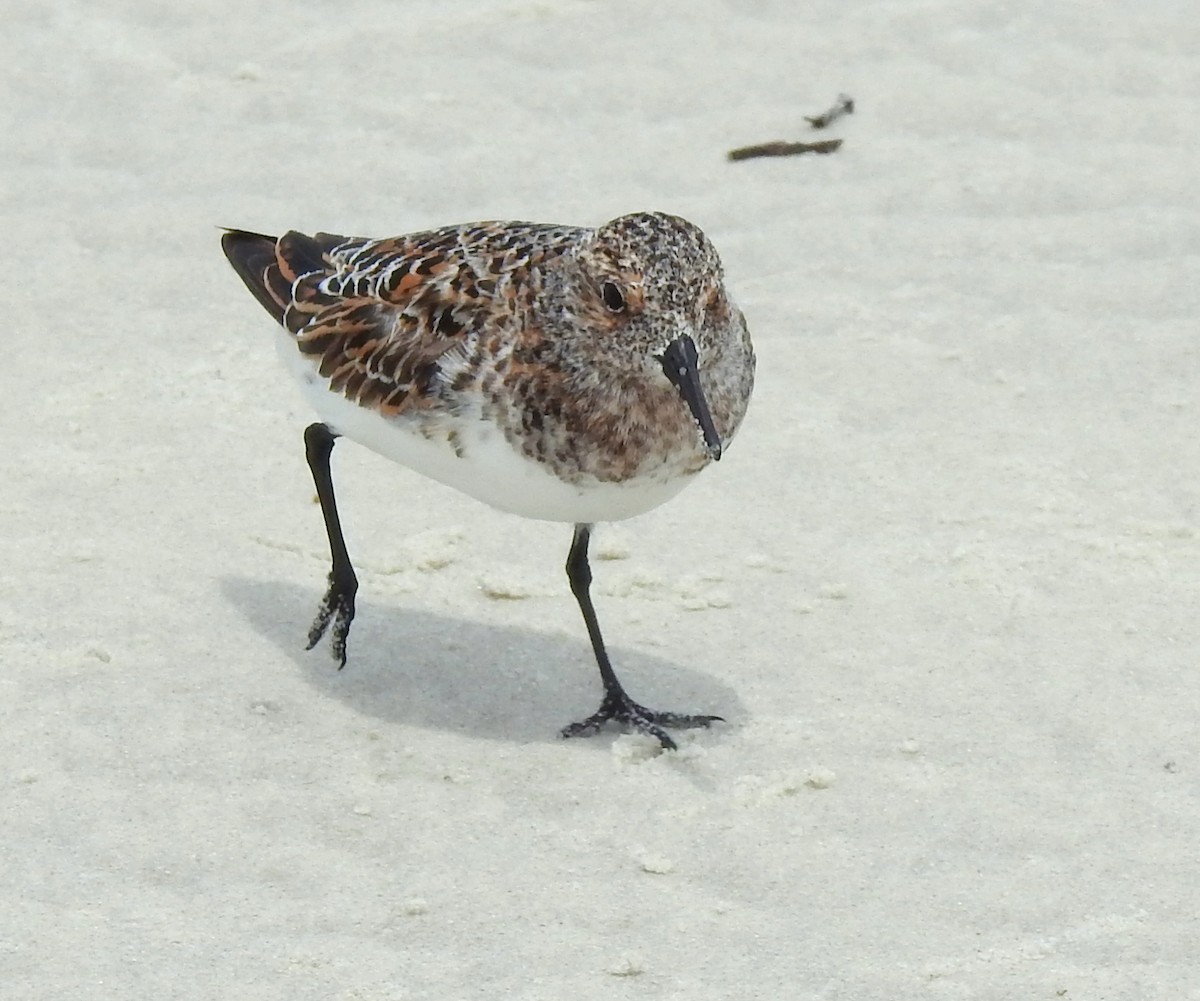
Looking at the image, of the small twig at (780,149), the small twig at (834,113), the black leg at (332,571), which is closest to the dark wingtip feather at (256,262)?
the black leg at (332,571)

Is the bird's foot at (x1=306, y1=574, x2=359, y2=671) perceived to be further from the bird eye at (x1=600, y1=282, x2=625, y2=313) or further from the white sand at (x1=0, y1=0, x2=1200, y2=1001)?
the bird eye at (x1=600, y1=282, x2=625, y2=313)

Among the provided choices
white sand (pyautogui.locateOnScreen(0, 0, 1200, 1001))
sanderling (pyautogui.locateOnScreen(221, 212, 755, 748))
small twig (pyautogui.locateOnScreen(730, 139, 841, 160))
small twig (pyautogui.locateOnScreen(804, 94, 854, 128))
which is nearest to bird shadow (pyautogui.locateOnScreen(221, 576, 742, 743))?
white sand (pyautogui.locateOnScreen(0, 0, 1200, 1001))

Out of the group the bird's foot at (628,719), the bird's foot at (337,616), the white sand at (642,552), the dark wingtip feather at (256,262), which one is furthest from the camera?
the dark wingtip feather at (256,262)

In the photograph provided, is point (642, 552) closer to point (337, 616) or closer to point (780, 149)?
point (337, 616)

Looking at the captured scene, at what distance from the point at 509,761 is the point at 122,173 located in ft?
13.5

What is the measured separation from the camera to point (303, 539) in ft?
20.9

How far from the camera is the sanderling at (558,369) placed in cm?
489

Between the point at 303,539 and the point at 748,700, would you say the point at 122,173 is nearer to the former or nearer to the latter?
the point at 303,539

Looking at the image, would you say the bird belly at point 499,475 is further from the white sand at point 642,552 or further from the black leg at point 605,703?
the white sand at point 642,552

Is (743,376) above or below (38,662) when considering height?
above

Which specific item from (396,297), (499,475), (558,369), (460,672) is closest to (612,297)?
(558,369)

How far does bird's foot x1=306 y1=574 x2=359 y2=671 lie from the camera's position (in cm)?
573

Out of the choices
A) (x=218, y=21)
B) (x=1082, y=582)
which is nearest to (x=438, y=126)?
(x=218, y=21)

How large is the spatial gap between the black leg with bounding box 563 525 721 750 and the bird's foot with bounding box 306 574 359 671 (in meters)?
0.68
